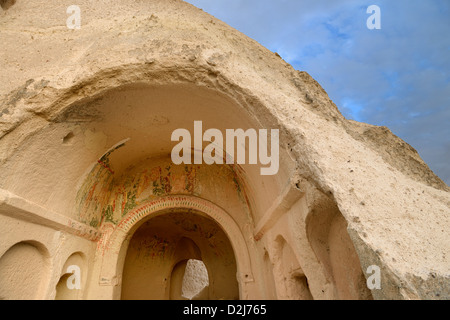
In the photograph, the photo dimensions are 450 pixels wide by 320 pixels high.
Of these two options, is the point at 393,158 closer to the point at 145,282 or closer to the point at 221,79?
the point at 221,79

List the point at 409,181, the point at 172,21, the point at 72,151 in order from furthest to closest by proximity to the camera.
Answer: the point at 172,21
the point at 72,151
the point at 409,181

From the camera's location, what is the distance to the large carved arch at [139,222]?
4.83 m

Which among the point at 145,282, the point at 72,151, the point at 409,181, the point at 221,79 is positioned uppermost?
the point at 221,79

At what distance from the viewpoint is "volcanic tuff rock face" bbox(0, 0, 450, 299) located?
1.99m

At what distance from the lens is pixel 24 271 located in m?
3.26

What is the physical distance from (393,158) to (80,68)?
4049mm

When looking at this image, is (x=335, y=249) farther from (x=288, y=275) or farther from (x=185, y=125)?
(x=185, y=125)

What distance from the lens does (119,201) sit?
5359mm

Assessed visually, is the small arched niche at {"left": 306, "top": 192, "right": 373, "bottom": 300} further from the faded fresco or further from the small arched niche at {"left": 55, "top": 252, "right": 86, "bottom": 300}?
the small arched niche at {"left": 55, "top": 252, "right": 86, "bottom": 300}

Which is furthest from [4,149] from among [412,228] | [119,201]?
[412,228]

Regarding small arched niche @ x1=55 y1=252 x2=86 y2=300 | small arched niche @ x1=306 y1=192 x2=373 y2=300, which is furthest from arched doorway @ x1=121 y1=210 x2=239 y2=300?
small arched niche @ x1=306 y1=192 x2=373 y2=300

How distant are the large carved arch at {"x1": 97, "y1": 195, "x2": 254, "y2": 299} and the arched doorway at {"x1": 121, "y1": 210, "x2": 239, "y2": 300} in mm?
1607

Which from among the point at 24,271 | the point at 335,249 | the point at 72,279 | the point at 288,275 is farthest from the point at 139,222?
the point at 335,249
